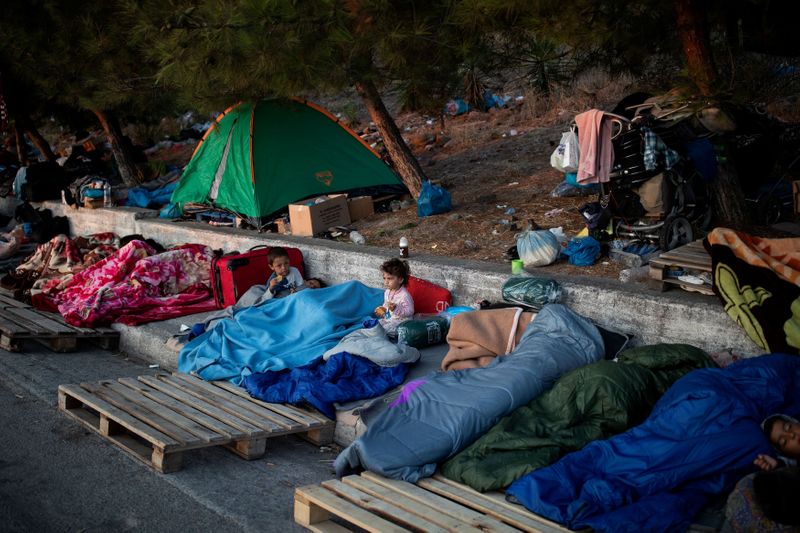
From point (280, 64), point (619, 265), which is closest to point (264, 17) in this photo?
point (280, 64)

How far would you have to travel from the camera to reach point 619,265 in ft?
19.0

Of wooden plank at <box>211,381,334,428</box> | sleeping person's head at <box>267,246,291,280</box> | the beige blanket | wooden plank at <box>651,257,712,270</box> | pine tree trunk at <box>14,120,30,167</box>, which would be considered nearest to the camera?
wooden plank at <box>211,381,334,428</box>

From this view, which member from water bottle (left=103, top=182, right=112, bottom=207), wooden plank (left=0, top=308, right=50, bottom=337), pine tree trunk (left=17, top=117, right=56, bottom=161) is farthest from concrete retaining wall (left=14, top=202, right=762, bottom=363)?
pine tree trunk (left=17, top=117, right=56, bottom=161)

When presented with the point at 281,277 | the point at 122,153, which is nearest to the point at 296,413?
the point at 281,277

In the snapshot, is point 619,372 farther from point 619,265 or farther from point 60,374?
point 60,374

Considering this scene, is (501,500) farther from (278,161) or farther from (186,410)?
(278,161)

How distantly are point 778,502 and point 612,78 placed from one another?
17.3 ft

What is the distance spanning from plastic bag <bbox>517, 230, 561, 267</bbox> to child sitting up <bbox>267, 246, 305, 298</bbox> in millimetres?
2136

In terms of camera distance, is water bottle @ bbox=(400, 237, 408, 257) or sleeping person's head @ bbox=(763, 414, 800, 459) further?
water bottle @ bbox=(400, 237, 408, 257)

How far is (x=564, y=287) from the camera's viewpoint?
5.28 metres

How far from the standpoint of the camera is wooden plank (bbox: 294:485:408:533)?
127 inches

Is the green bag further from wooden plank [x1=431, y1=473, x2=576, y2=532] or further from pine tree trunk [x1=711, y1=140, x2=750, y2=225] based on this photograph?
pine tree trunk [x1=711, y1=140, x2=750, y2=225]

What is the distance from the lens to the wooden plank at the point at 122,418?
411cm

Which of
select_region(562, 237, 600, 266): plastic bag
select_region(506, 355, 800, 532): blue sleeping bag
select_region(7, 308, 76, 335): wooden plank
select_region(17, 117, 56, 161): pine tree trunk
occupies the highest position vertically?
select_region(17, 117, 56, 161): pine tree trunk
